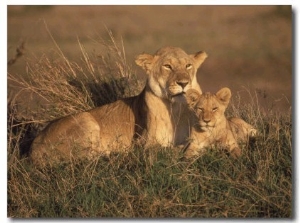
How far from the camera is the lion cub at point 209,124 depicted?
5.73 meters

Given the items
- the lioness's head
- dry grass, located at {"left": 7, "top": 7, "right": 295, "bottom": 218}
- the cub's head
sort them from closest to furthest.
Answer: dry grass, located at {"left": 7, "top": 7, "right": 295, "bottom": 218}, the cub's head, the lioness's head

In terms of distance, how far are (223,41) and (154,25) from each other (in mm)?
1209

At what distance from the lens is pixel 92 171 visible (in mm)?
5691

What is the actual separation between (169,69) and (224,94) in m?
0.48

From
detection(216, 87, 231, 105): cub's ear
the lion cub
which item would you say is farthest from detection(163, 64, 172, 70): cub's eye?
detection(216, 87, 231, 105): cub's ear

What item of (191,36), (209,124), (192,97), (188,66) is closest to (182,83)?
(192,97)

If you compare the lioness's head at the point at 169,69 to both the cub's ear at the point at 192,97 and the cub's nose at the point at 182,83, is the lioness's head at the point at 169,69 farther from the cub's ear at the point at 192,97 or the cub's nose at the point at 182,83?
the cub's ear at the point at 192,97

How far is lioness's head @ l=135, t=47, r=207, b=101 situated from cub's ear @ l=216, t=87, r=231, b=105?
0.24 m

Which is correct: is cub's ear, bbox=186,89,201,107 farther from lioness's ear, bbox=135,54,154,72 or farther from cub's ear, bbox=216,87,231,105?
lioness's ear, bbox=135,54,154,72

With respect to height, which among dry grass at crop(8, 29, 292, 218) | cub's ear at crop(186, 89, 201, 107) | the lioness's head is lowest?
dry grass at crop(8, 29, 292, 218)

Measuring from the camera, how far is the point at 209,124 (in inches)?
225

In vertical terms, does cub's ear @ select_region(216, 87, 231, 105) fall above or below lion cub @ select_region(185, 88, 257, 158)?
above

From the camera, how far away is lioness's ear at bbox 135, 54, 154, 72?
20.3 feet
